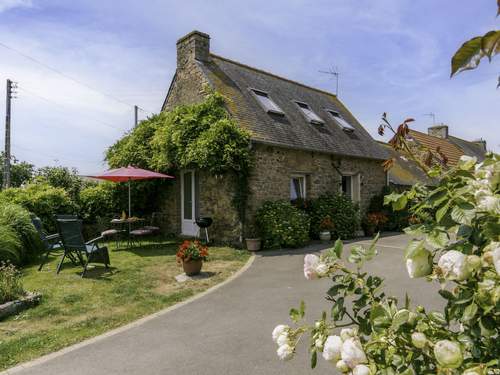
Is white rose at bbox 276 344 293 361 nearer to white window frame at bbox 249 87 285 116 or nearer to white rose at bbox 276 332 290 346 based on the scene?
white rose at bbox 276 332 290 346

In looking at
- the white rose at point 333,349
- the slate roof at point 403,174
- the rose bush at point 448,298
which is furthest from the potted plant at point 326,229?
the white rose at point 333,349

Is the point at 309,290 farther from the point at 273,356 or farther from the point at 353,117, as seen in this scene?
the point at 353,117

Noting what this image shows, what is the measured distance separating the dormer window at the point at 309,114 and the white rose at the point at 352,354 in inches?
514

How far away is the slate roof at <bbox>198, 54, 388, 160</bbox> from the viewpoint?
446 inches

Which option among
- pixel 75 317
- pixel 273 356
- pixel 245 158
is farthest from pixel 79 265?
pixel 273 356

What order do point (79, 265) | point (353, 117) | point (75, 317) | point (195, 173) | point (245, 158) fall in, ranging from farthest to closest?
point (353, 117) < point (195, 173) < point (245, 158) < point (79, 265) < point (75, 317)

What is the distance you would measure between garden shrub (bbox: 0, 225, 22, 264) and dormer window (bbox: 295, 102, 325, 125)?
10.5 metres

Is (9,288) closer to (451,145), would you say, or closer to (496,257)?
(496,257)

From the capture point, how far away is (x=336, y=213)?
12.1 meters

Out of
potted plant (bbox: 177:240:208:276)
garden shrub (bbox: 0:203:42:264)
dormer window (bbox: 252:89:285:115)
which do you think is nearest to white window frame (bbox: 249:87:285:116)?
dormer window (bbox: 252:89:285:115)

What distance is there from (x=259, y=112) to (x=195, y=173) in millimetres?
3083

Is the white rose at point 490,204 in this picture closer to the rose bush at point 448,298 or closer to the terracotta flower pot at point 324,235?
the rose bush at point 448,298

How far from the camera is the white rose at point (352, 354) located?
1.26 m

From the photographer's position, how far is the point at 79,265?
782cm
